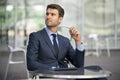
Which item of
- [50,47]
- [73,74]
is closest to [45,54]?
[50,47]

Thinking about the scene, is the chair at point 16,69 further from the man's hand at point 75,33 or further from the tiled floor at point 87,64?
the man's hand at point 75,33

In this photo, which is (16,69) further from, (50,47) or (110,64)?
(50,47)

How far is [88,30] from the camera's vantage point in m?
16.8

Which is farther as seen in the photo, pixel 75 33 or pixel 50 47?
pixel 50 47

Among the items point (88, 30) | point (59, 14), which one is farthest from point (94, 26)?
point (59, 14)

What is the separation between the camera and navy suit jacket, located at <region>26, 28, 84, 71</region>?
126 inches

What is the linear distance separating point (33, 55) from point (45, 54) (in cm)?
12

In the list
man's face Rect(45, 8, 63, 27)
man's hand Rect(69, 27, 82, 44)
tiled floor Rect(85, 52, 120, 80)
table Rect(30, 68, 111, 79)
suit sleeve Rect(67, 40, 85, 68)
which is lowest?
tiled floor Rect(85, 52, 120, 80)

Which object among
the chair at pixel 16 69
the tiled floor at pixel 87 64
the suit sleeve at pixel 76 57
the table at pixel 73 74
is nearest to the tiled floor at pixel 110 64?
the tiled floor at pixel 87 64

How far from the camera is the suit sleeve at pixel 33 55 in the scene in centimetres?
315

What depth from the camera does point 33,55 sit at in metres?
3.22

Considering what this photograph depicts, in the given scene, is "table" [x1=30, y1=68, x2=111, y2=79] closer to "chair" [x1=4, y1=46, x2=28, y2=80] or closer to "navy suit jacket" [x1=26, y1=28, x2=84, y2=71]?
"navy suit jacket" [x1=26, y1=28, x2=84, y2=71]

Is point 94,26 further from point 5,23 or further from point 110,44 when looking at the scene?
point 5,23

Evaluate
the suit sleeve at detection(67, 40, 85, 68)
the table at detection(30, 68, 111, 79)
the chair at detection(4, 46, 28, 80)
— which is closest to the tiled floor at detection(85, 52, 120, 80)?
the chair at detection(4, 46, 28, 80)
